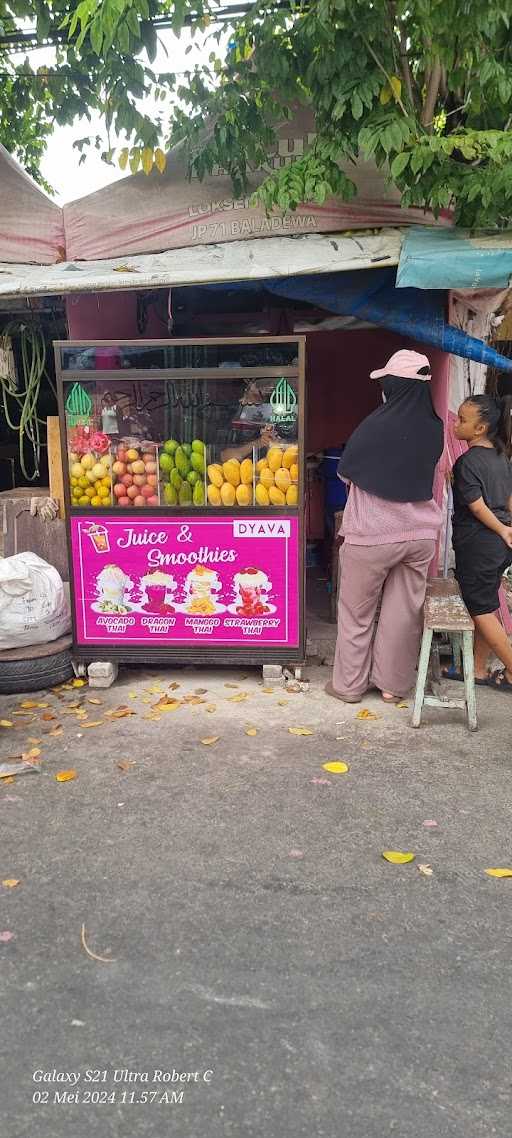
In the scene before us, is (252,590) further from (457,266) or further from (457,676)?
(457,266)

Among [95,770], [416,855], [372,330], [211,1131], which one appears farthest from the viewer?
[372,330]

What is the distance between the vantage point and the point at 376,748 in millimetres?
4047

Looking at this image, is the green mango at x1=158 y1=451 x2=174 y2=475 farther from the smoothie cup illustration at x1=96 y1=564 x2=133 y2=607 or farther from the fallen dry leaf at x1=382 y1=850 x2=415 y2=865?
the fallen dry leaf at x1=382 y1=850 x2=415 y2=865

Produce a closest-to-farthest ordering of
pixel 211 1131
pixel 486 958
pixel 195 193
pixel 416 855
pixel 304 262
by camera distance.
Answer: pixel 211 1131 < pixel 486 958 < pixel 416 855 < pixel 304 262 < pixel 195 193

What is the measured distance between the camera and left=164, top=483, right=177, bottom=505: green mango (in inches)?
191

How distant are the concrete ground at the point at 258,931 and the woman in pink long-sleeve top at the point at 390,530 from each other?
1.49ft

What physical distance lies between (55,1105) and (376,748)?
233 centimetres

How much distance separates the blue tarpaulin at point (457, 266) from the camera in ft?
14.6

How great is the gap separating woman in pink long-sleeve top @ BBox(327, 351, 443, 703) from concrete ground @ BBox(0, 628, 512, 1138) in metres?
0.45

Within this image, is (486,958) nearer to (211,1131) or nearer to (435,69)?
(211,1131)

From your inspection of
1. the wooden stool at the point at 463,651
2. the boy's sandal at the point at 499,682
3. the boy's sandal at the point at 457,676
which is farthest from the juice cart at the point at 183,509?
the boy's sandal at the point at 499,682

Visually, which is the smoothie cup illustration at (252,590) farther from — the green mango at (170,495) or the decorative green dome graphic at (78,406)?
the decorative green dome graphic at (78,406)

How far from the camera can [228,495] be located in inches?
187

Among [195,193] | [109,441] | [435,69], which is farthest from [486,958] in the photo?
[195,193]
